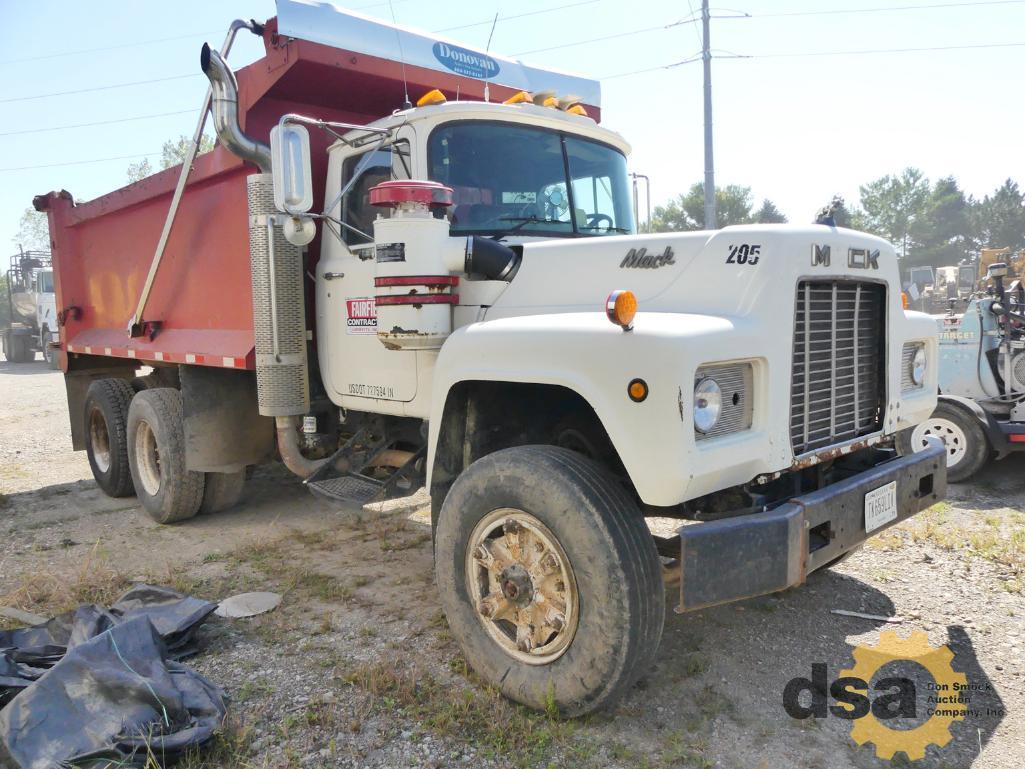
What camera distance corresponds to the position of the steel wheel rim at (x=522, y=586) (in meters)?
2.83

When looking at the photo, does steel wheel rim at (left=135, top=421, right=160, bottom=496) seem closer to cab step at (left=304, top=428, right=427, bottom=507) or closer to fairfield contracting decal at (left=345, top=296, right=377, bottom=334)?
cab step at (left=304, top=428, right=427, bottom=507)

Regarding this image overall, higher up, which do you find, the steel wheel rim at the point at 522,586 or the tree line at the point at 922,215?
the tree line at the point at 922,215

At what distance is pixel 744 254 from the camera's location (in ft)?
9.51

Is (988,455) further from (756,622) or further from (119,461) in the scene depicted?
(119,461)

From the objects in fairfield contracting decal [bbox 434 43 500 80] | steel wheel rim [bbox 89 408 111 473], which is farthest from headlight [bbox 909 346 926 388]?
steel wheel rim [bbox 89 408 111 473]

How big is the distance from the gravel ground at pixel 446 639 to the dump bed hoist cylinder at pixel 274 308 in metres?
1.12

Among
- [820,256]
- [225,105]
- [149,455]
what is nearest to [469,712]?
[820,256]

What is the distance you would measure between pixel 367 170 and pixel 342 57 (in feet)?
2.98

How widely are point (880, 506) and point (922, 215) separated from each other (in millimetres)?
73171

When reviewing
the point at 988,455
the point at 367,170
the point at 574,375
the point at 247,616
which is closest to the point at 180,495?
the point at 247,616

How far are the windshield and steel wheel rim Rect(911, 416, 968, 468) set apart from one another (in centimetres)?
390

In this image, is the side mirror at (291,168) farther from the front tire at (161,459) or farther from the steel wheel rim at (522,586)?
the front tire at (161,459)

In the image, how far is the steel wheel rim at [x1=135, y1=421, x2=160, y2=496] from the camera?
613 cm

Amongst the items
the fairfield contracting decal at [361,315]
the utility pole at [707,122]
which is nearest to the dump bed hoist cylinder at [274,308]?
the fairfield contracting decal at [361,315]
